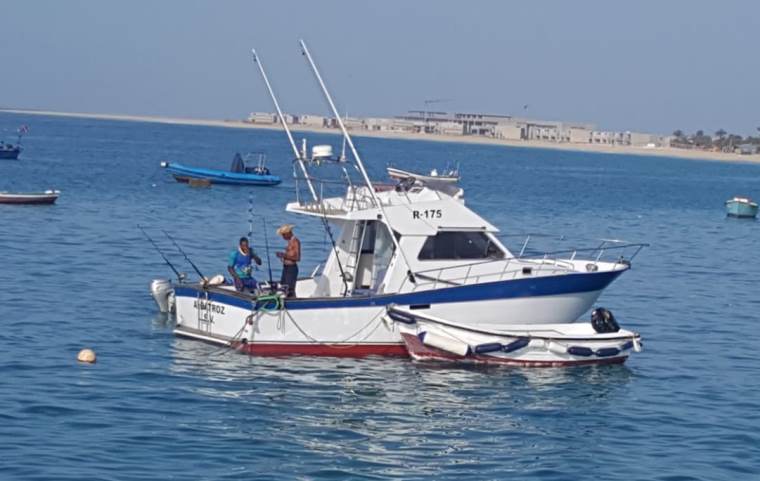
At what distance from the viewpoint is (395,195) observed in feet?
85.7

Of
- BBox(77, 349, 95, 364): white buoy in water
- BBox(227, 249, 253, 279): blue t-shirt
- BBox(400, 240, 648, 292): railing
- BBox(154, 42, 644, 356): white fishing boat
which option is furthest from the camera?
BBox(227, 249, 253, 279): blue t-shirt

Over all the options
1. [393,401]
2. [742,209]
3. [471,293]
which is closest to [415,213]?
[471,293]

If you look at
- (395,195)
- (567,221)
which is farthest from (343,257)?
(567,221)

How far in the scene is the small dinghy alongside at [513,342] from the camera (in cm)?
2395

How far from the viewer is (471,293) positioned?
2469 cm

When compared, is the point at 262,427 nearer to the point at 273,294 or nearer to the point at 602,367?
the point at 273,294

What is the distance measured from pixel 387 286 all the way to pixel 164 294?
20.0 ft

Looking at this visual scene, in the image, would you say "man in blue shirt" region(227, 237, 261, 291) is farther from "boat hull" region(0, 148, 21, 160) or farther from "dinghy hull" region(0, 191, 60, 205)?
"boat hull" region(0, 148, 21, 160)

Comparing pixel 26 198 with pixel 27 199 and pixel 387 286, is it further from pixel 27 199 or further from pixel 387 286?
pixel 387 286

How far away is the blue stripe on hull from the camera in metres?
24.4

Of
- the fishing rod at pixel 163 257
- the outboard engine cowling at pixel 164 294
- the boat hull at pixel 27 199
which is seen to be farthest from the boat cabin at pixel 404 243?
the boat hull at pixel 27 199

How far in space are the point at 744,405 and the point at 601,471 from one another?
531cm

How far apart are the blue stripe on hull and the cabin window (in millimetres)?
1126

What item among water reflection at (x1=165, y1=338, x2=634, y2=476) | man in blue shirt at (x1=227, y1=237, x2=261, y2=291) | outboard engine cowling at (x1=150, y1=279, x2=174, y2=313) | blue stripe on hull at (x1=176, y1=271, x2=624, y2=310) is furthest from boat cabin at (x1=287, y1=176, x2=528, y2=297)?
outboard engine cowling at (x1=150, y1=279, x2=174, y2=313)
